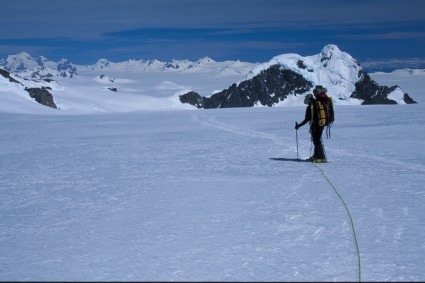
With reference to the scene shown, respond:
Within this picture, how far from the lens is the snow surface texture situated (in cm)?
488

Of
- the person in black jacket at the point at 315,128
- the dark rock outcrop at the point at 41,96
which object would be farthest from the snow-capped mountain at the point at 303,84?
the person in black jacket at the point at 315,128

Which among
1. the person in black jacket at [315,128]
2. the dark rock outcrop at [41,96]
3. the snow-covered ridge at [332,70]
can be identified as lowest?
the person in black jacket at [315,128]

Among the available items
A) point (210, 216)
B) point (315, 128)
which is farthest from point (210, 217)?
point (315, 128)

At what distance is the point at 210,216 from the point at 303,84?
174548mm

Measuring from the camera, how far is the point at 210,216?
678 cm

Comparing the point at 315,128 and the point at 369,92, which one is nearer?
the point at 315,128

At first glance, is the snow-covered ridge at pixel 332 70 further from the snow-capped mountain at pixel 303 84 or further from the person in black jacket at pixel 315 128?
the person in black jacket at pixel 315 128

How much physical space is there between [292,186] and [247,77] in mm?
171219

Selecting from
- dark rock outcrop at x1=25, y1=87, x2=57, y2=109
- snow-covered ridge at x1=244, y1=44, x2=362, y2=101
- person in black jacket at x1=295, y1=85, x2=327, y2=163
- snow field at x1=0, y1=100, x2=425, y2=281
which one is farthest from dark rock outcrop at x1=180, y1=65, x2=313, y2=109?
person in black jacket at x1=295, y1=85, x2=327, y2=163

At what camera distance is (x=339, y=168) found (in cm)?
1082

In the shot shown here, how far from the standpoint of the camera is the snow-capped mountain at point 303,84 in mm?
167875

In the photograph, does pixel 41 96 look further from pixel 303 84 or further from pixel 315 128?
pixel 303 84

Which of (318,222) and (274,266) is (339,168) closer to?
(318,222)

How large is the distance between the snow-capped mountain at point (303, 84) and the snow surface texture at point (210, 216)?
156 metres
